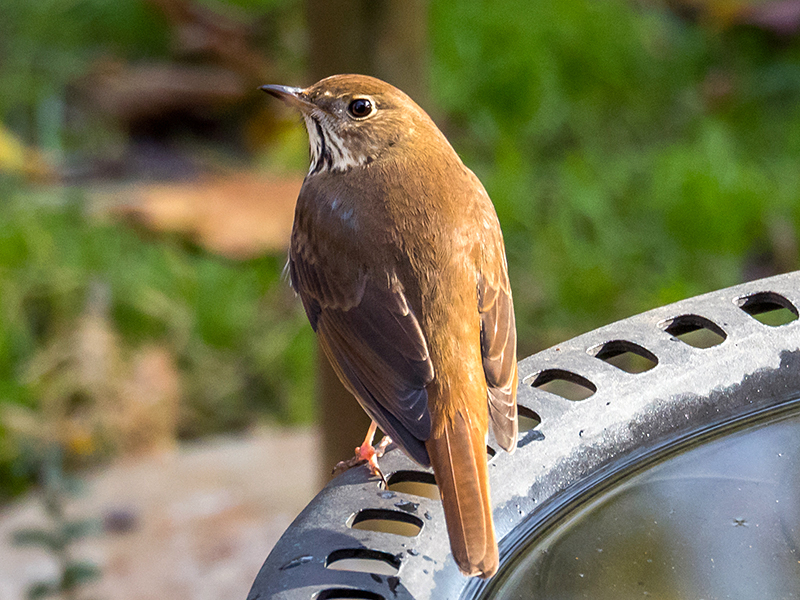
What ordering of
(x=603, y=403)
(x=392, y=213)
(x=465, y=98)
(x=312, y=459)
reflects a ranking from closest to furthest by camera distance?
(x=603, y=403) < (x=392, y=213) < (x=312, y=459) < (x=465, y=98)

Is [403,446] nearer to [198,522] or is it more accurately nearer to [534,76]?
[198,522]

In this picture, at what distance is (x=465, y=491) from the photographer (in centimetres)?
172

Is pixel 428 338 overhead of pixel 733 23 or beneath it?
beneath

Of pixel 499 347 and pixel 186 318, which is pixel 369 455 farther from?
pixel 186 318

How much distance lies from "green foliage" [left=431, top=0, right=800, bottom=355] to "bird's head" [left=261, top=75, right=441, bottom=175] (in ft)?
7.51

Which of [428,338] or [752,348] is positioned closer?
[752,348]

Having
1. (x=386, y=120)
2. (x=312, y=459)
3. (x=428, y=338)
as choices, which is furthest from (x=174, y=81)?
(x=428, y=338)

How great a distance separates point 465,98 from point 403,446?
15.1 feet

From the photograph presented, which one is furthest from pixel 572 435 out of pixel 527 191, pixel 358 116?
pixel 527 191

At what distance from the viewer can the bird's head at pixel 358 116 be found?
8.47ft

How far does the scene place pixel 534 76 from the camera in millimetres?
6340

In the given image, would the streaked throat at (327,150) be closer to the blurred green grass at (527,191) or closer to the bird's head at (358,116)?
the bird's head at (358,116)

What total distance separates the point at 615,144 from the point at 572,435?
15.1 feet

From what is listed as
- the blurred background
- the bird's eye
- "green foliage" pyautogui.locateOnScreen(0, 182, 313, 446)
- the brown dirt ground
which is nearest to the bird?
the bird's eye
